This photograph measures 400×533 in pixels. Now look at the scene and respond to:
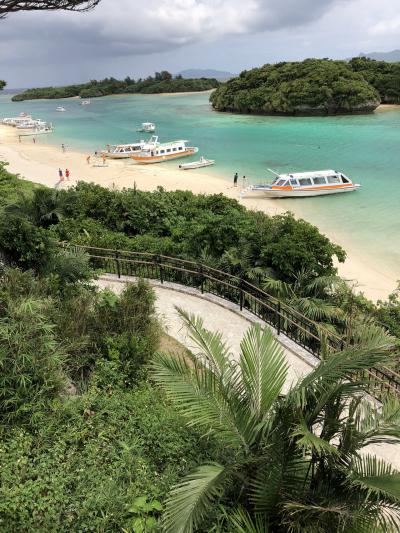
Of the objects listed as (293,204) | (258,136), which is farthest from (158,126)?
(293,204)

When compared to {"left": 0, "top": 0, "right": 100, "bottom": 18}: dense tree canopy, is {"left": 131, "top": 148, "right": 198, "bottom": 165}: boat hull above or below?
below

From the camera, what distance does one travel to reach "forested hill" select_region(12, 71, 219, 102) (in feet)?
465

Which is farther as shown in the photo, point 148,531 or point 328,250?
point 328,250

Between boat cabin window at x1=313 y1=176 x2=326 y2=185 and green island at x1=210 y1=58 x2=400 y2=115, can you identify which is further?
green island at x1=210 y1=58 x2=400 y2=115

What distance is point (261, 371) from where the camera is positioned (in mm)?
4188

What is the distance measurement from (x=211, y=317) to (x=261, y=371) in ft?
16.6

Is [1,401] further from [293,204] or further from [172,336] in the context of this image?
[293,204]

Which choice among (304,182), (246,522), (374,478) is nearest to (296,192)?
(304,182)

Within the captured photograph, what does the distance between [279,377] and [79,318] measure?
3.71m

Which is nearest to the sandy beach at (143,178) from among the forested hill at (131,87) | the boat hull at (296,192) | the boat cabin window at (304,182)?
the boat hull at (296,192)

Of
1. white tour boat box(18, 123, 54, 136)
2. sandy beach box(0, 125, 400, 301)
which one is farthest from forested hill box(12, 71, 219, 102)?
sandy beach box(0, 125, 400, 301)

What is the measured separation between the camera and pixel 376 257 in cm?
1933

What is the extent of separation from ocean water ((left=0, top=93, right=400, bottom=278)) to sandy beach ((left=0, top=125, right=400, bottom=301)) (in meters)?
1.11

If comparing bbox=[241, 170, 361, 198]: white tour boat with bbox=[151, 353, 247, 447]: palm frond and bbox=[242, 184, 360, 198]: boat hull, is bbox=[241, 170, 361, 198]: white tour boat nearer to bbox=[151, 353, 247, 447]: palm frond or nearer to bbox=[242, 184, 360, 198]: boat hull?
bbox=[242, 184, 360, 198]: boat hull
